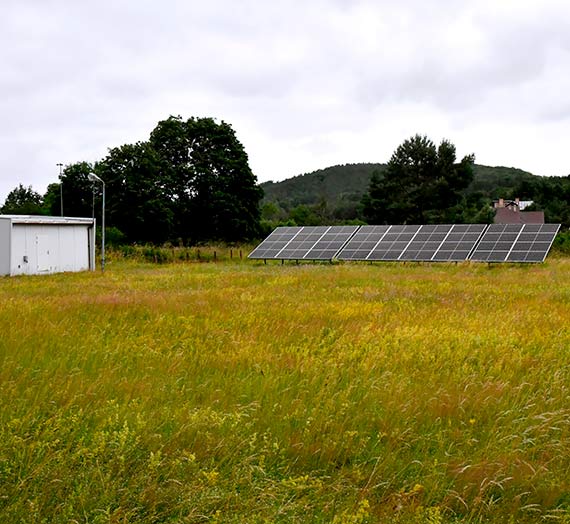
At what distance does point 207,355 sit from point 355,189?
97.3 meters

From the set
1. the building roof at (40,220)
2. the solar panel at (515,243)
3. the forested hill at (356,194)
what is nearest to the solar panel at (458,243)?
the solar panel at (515,243)

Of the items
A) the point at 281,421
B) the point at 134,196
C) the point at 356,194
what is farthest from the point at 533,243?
the point at 356,194

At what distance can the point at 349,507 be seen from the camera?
12.2 ft

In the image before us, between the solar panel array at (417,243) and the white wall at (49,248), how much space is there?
10.2 meters

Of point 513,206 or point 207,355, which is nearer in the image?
point 207,355

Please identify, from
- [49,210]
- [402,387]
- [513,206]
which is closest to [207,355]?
[402,387]

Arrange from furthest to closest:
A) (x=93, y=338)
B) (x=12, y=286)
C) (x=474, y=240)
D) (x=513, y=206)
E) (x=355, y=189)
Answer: (x=355, y=189), (x=513, y=206), (x=474, y=240), (x=12, y=286), (x=93, y=338)

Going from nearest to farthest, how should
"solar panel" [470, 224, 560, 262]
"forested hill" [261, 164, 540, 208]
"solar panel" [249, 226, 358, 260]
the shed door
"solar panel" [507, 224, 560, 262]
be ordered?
the shed door < "solar panel" [507, 224, 560, 262] < "solar panel" [470, 224, 560, 262] < "solar panel" [249, 226, 358, 260] < "forested hill" [261, 164, 540, 208]

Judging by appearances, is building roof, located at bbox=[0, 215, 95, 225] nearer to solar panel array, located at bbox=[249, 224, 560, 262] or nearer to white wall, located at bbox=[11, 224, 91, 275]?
white wall, located at bbox=[11, 224, 91, 275]

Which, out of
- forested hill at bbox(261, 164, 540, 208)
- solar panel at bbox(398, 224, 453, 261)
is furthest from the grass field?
forested hill at bbox(261, 164, 540, 208)

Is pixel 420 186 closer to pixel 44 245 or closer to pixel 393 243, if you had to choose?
pixel 393 243

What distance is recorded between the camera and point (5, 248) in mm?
23031

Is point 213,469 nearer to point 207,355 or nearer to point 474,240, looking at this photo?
point 207,355

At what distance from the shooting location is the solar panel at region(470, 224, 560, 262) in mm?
28672
